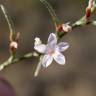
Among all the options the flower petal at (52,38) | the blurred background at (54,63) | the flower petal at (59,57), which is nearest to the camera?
the flower petal at (52,38)

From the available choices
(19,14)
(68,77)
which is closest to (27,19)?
(19,14)

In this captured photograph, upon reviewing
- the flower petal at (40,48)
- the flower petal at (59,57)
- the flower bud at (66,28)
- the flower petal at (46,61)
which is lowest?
the flower petal at (59,57)

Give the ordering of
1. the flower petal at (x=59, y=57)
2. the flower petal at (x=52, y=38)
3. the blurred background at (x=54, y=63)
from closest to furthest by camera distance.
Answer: the flower petal at (x=52, y=38) < the flower petal at (x=59, y=57) < the blurred background at (x=54, y=63)

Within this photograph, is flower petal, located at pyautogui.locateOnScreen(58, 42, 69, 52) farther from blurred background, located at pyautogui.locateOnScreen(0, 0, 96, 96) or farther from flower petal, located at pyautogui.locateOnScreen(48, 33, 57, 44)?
blurred background, located at pyautogui.locateOnScreen(0, 0, 96, 96)

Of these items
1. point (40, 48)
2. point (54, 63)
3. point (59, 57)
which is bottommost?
point (54, 63)

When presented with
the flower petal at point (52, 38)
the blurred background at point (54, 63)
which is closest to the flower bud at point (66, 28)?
the flower petal at point (52, 38)

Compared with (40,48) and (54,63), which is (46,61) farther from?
(54,63)

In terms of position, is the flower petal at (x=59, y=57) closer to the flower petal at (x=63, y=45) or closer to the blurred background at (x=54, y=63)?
the flower petal at (x=63, y=45)

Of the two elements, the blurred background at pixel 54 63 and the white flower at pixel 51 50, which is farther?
the blurred background at pixel 54 63

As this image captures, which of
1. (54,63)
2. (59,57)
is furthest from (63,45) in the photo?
(54,63)
